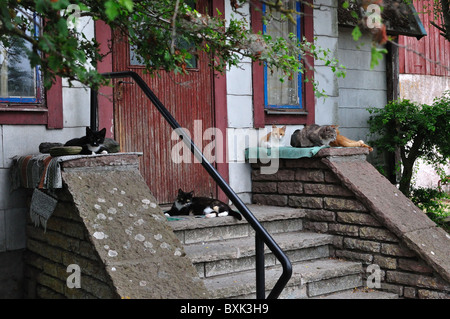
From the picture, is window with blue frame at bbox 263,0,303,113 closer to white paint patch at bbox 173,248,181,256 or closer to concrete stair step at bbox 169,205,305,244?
concrete stair step at bbox 169,205,305,244

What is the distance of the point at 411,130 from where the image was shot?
296 inches

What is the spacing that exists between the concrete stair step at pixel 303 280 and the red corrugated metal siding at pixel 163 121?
5.13 ft

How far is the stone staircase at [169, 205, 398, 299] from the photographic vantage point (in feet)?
13.9

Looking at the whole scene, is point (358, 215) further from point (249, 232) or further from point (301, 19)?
point (301, 19)

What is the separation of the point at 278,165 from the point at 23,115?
8.85 feet

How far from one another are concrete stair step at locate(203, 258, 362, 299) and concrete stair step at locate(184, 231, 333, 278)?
0.21 ft

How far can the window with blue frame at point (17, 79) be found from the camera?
4.61 m

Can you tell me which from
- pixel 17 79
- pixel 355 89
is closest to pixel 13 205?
pixel 17 79

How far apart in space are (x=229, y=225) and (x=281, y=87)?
2341 millimetres

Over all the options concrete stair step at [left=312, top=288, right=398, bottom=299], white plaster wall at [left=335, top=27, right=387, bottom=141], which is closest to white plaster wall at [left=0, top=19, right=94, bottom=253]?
concrete stair step at [left=312, top=288, right=398, bottom=299]

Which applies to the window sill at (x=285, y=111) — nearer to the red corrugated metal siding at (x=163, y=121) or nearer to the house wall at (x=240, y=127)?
the house wall at (x=240, y=127)

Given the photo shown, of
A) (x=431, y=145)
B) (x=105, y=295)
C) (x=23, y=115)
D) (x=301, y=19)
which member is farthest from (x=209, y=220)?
(x=431, y=145)

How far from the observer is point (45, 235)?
4301mm
